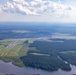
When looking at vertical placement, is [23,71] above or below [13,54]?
above

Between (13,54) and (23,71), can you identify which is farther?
(13,54)

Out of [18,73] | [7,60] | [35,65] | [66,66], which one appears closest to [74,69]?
[66,66]

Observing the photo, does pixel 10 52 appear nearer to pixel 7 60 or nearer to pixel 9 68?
pixel 7 60

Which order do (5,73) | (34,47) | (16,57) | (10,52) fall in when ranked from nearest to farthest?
1. (5,73)
2. (16,57)
3. (10,52)
4. (34,47)

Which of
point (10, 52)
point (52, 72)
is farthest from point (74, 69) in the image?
point (10, 52)

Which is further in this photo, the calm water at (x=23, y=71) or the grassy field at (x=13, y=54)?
the grassy field at (x=13, y=54)

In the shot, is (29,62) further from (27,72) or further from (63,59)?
(63,59)

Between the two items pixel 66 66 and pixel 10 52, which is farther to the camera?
pixel 10 52

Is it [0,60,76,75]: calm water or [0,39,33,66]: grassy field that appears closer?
[0,60,76,75]: calm water

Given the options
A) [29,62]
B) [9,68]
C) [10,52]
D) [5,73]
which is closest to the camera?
[5,73]
